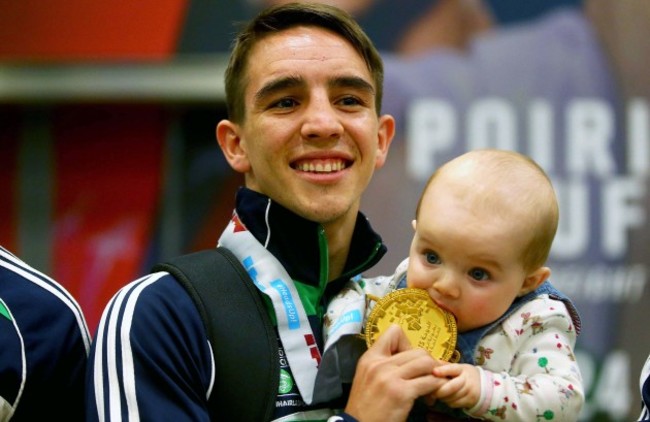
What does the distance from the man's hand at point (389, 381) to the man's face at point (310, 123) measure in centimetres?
41

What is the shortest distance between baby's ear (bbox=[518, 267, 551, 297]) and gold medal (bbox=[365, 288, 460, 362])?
0.19 metres

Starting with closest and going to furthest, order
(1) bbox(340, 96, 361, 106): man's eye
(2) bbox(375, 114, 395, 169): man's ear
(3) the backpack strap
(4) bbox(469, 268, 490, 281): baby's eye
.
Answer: (3) the backpack strap → (4) bbox(469, 268, 490, 281): baby's eye → (1) bbox(340, 96, 361, 106): man's eye → (2) bbox(375, 114, 395, 169): man's ear

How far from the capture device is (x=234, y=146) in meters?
2.62

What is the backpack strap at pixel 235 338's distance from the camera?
6.84 ft

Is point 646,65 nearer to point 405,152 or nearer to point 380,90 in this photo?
point 405,152

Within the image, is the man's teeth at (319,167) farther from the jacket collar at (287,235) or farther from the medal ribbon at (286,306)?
the medal ribbon at (286,306)

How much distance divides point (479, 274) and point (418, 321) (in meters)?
0.17

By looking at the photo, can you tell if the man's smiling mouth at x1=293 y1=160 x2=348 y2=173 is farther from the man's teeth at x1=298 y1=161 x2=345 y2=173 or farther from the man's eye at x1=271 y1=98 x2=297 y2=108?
the man's eye at x1=271 y1=98 x2=297 y2=108

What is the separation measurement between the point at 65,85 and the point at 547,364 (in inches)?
192

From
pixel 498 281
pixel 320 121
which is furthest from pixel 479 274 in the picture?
pixel 320 121

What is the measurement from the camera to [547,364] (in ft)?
7.01

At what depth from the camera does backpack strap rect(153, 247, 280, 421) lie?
209cm

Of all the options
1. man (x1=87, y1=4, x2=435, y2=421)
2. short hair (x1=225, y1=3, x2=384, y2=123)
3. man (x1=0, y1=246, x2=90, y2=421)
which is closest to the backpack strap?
man (x1=87, y1=4, x2=435, y2=421)

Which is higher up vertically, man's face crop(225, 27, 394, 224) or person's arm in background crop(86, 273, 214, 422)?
man's face crop(225, 27, 394, 224)
